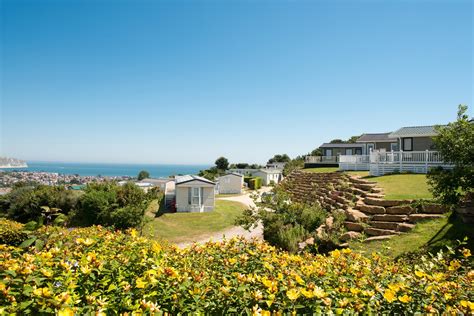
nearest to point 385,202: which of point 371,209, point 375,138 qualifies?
point 371,209

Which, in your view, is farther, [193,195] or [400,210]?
[193,195]

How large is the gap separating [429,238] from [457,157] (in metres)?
2.37

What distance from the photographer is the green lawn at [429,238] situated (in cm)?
708

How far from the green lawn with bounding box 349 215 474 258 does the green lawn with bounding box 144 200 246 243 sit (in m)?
10.2

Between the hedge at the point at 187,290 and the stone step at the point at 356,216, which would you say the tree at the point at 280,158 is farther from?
the hedge at the point at 187,290

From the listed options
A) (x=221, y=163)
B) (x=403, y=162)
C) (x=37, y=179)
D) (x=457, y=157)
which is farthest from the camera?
(x=221, y=163)

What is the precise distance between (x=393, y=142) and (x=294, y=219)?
30988mm

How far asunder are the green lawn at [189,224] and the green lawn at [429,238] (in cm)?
1020

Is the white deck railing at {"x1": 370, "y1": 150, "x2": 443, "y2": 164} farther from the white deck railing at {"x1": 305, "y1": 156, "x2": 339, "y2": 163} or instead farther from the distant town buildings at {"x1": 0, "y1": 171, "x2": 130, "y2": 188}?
the distant town buildings at {"x1": 0, "y1": 171, "x2": 130, "y2": 188}

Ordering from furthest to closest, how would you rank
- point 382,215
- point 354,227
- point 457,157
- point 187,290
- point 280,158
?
1. point 280,158
2. point 382,215
3. point 354,227
4. point 457,157
5. point 187,290

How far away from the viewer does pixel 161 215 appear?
21.8 metres

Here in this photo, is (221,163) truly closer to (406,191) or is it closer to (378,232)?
(406,191)

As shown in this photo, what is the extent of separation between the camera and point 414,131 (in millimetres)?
28078

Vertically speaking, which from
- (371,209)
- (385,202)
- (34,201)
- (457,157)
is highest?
(457,157)
